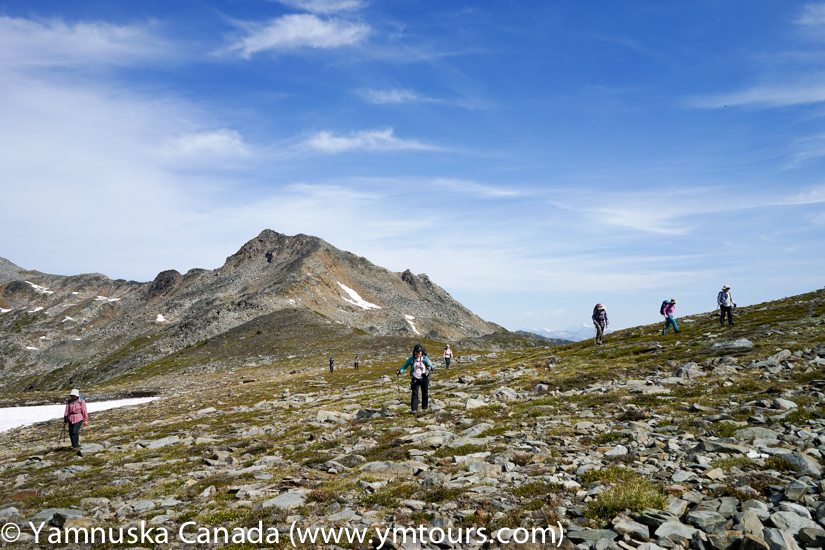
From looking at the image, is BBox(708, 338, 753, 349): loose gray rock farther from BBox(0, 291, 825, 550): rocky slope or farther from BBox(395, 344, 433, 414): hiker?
BBox(395, 344, 433, 414): hiker

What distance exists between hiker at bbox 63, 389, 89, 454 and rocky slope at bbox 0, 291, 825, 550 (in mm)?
1217

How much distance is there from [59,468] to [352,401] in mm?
17756

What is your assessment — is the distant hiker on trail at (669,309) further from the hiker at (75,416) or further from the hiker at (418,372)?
the hiker at (75,416)

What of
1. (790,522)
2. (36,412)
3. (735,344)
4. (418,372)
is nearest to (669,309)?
(735,344)

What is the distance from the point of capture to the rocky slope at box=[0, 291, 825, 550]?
893 centimetres

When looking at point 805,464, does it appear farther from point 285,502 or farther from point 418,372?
point 418,372

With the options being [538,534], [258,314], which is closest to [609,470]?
[538,534]

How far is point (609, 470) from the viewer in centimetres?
1132

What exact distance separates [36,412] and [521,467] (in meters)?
64.5

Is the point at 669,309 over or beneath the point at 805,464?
over

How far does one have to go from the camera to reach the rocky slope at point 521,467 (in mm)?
8930

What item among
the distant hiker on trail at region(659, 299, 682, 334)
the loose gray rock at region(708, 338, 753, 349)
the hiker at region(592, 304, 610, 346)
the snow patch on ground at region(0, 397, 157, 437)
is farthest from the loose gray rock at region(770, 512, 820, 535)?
the snow patch on ground at region(0, 397, 157, 437)

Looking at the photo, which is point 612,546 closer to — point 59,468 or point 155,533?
point 155,533

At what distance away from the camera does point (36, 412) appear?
176 feet
